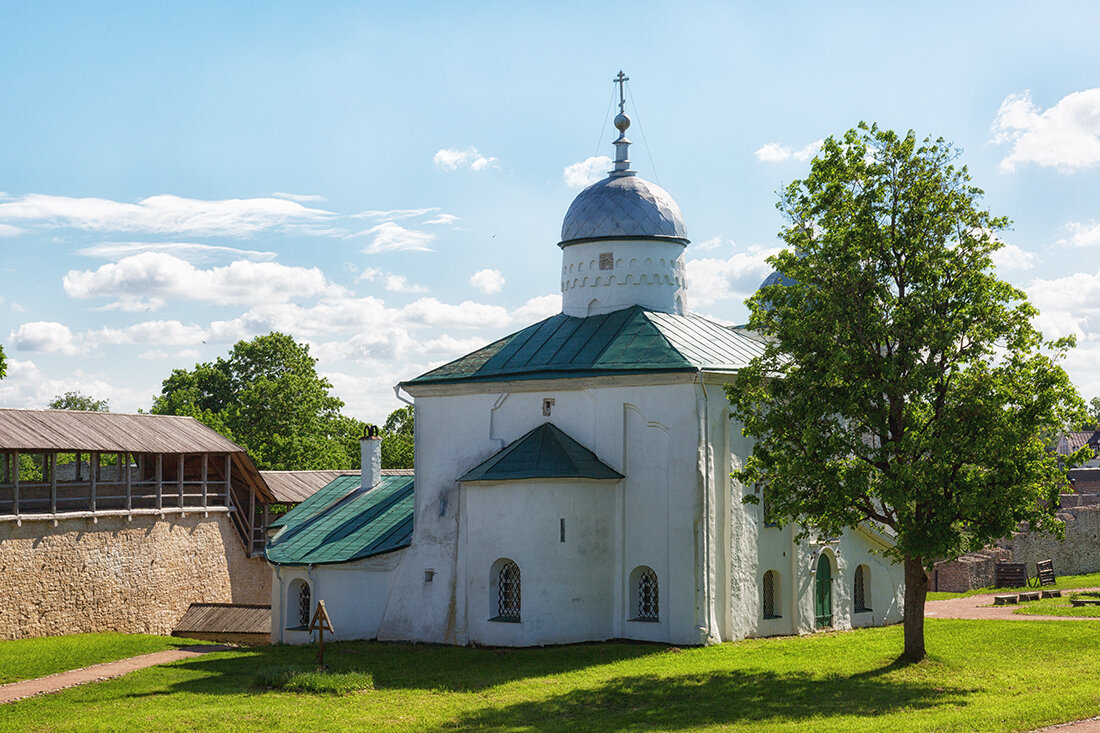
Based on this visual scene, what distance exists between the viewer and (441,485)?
24688 millimetres

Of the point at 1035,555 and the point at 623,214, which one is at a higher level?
the point at 623,214

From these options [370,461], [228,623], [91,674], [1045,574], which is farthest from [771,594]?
[228,623]

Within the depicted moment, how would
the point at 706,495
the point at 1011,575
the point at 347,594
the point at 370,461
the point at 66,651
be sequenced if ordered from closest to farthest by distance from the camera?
1. the point at 706,495
2. the point at 347,594
3. the point at 66,651
4. the point at 370,461
5. the point at 1011,575

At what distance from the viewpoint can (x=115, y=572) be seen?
32.3 m

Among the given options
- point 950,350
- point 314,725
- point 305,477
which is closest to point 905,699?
point 950,350

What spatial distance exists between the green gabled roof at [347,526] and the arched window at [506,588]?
2.72 m

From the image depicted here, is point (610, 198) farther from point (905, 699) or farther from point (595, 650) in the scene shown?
point (905, 699)

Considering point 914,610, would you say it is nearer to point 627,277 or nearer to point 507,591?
point 507,591

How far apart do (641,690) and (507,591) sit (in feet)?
19.2

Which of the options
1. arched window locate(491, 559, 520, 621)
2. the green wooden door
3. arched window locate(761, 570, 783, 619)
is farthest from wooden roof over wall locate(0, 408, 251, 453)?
the green wooden door

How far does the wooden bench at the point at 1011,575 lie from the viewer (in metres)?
33.1

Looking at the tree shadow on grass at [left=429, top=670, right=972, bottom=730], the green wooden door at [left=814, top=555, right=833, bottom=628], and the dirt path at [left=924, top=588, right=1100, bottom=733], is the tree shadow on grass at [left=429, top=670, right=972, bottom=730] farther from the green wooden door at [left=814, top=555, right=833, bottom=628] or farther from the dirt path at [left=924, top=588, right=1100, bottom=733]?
the dirt path at [left=924, top=588, right=1100, bottom=733]

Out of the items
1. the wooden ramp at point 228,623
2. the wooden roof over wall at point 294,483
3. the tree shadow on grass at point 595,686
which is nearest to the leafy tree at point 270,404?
the wooden roof over wall at point 294,483

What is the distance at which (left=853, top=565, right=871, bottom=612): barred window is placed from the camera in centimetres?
2611
